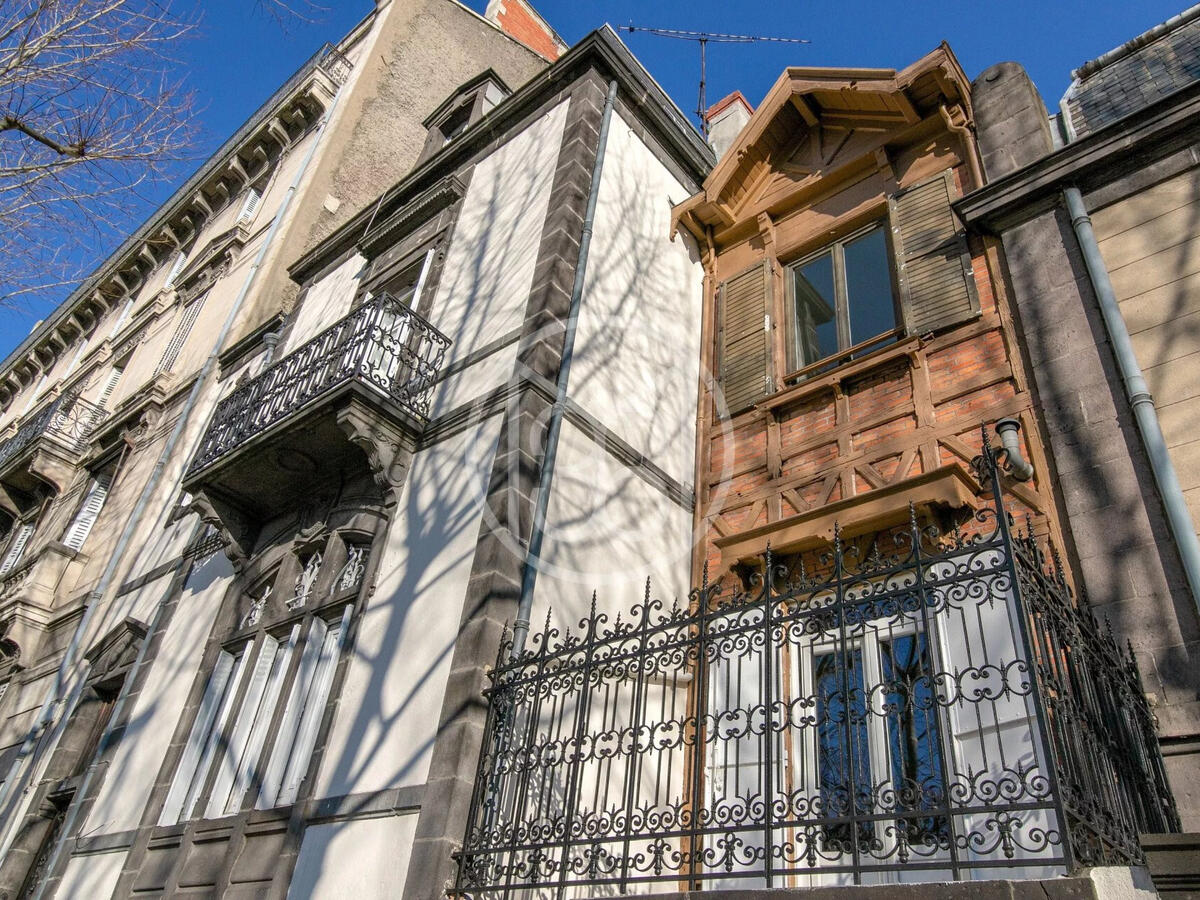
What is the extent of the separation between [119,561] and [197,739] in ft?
18.5

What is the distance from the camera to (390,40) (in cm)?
1952

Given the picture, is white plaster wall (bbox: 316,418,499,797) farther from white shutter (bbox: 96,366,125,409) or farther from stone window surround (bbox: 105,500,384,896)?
white shutter (bbox: 96,366,125,409)

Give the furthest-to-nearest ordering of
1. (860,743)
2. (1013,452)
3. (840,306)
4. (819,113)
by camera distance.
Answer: (819,113) → (840,306) → (1013,452) → (860,743)

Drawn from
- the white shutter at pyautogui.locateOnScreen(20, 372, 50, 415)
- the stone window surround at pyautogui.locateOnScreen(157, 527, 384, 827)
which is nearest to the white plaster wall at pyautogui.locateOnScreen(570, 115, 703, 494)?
the stone window surround at pyautogui.locateOnScreen(157, 527, 384, 827)

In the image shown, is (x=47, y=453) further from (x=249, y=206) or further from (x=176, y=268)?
(x=249, y=206)

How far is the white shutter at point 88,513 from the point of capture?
15.6 m

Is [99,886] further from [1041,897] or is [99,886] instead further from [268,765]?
[1041,897]

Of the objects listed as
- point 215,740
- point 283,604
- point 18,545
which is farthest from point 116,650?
point 18,545

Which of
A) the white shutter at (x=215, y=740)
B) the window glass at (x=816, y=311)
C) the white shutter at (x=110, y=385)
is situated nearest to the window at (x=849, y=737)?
the window glass at (x=816, y=311)

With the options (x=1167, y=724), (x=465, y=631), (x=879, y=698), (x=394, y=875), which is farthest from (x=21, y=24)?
(x=1167, y=724)

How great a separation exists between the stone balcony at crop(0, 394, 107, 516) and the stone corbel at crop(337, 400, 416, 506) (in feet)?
40.9

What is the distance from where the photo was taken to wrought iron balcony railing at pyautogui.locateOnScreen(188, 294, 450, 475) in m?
8.38

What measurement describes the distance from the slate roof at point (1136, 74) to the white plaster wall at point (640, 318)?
13.7 feet

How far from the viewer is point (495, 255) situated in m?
9.62
